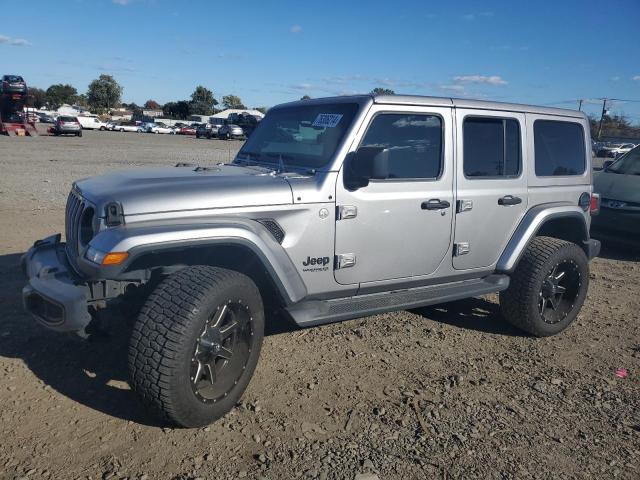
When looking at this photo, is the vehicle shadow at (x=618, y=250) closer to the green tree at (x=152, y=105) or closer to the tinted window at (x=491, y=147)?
the tinted window at (x=491, y=147)

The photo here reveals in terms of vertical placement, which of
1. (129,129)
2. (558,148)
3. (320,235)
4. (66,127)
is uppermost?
(129,129)

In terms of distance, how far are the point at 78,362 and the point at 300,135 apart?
2294 mm

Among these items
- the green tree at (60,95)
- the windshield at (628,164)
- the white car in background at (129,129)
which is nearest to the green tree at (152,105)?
the green tree at (60,95)

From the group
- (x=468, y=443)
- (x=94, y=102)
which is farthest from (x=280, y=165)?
(x=94, y=102)

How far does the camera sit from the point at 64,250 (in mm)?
3926

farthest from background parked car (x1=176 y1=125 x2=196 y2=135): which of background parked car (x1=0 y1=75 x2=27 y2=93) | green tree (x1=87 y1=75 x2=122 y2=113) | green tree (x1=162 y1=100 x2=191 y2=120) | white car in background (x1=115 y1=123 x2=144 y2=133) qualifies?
green tree (x1=87 y1=75 x2=122 y2=113)

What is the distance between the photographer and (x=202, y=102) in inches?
4250

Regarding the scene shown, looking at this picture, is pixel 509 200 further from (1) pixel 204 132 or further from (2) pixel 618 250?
(1) pixel 204 132

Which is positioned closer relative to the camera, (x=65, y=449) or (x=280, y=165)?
(x=65, y=449)

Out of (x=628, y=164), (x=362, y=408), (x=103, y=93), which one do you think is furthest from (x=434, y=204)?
(x=103, y=93)

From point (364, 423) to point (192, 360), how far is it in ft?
3.63

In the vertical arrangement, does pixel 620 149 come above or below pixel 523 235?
above

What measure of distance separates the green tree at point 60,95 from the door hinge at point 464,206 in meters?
125

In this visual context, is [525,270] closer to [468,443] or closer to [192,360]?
[468,443]
